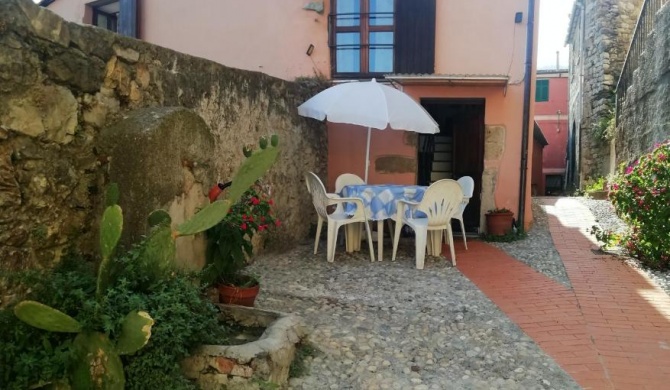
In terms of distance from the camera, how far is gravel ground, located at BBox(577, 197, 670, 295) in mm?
4614

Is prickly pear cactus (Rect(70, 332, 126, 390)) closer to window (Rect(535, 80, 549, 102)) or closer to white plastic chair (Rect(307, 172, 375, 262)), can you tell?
white plastic chair (Rect(307, 172, 375, 262))

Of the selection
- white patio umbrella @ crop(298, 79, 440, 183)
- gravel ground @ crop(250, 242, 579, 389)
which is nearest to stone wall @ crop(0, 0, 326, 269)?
gravel ground @ crop(250, 242, 579, 389)

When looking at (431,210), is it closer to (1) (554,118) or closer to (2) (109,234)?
(2) (109,234)

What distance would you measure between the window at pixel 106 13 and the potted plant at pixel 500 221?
6.90 m

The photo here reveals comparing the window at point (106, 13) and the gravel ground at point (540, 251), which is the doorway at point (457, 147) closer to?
the gravel ground at point (540, 251)

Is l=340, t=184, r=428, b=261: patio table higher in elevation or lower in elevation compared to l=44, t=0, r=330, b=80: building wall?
lower

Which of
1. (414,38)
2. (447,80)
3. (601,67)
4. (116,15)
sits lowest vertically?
(447,80)

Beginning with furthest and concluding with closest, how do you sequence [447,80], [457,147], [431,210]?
[457,147]
[447,80]
[431,210]

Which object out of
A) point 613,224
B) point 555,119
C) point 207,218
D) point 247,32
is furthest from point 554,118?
point 207,218

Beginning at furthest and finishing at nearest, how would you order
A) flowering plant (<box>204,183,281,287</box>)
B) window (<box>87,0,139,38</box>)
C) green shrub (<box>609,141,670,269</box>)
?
window (<box>87,0,139,38</box>), green shrub (<box>609,141,670,269</box>), flowering plant (<box>204,183,281,287</box>)

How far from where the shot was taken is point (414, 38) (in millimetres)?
7102

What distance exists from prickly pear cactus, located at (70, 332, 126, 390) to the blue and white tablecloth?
140 inches

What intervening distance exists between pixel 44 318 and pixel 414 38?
6167 millimetres

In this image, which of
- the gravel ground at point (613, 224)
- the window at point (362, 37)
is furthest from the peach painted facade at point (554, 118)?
the window at point (362, 37)
